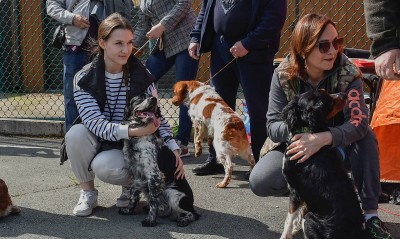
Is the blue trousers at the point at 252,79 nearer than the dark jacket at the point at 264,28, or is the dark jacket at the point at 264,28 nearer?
the dark jacket at the point at 264,28

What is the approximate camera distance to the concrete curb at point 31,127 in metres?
7.62

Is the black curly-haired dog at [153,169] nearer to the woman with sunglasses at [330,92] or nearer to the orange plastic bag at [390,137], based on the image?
the woman with sunglasses at [330,92]

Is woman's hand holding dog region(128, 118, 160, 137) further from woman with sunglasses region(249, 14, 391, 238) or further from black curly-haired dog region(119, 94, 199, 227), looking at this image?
woman with sunglasses region(249, 14, 391, 238)

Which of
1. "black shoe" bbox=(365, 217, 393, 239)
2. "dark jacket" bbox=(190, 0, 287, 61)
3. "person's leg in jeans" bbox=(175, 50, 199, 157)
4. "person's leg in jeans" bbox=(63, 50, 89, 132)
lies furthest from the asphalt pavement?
"dark jacket" bbox=(190, 0, 287, 61)

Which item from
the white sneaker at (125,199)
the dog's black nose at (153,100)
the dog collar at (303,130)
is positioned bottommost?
the white sneaker at (125,199)

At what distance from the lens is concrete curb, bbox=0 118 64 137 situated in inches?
300

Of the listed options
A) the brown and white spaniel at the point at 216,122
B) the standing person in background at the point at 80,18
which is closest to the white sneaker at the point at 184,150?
the brown and white spaniel at the point at 216,122

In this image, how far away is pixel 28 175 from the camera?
18.9ft

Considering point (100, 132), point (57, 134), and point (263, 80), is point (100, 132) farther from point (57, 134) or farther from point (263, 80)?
point (57, 134)

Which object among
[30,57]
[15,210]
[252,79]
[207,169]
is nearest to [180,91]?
[207,169]

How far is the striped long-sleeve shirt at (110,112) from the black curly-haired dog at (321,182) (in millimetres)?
1139

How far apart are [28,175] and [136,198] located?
1.70 metres

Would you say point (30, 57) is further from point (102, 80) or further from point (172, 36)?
point (102, 80)

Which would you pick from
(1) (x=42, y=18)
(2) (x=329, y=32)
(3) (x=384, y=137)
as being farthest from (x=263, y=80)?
(1) (x=42, y=18)
